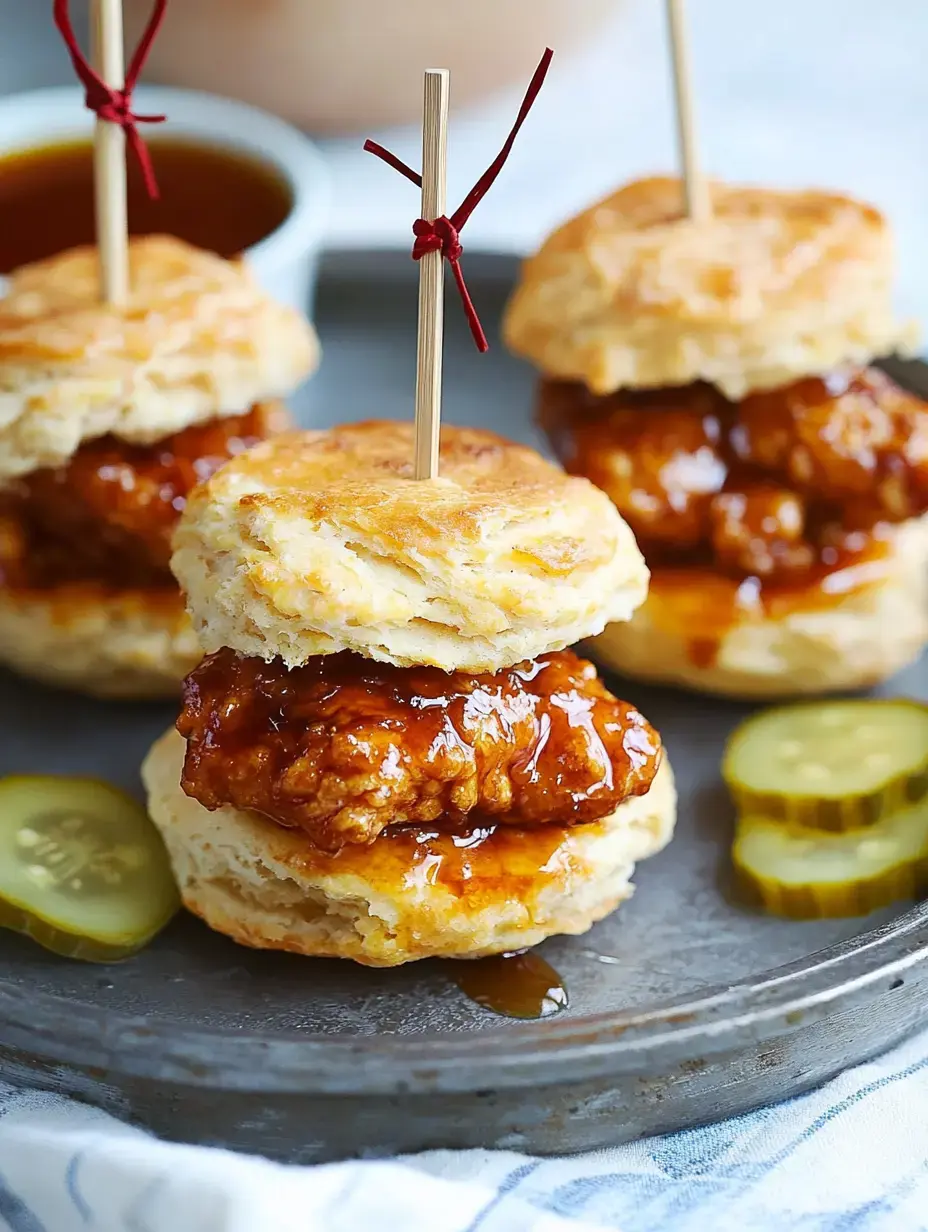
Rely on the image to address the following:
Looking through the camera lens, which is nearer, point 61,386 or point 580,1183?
point 580,1183

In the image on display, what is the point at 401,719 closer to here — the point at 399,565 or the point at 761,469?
the point at 399,565

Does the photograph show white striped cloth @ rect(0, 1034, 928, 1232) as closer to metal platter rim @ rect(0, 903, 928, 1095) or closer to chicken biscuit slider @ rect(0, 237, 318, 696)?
metal platter rim @ rect(0, 903, 928, 1095)

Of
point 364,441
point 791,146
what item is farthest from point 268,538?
point 791,146

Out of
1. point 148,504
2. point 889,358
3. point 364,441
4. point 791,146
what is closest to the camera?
point 364,441

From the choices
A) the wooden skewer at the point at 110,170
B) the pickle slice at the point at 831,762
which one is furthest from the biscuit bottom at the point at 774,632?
the wooden skewer at the point at 110,170

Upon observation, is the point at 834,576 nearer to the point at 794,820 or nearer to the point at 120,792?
the point at 794,820

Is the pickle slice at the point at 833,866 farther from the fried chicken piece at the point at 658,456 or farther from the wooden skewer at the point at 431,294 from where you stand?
the wooden skewer at the point at 431,294

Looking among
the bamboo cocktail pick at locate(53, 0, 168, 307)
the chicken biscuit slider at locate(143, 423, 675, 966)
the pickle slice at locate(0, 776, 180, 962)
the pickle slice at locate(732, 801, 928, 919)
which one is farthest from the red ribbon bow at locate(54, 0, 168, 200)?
the pickle slice at locate(732, 801, 928, 919)
